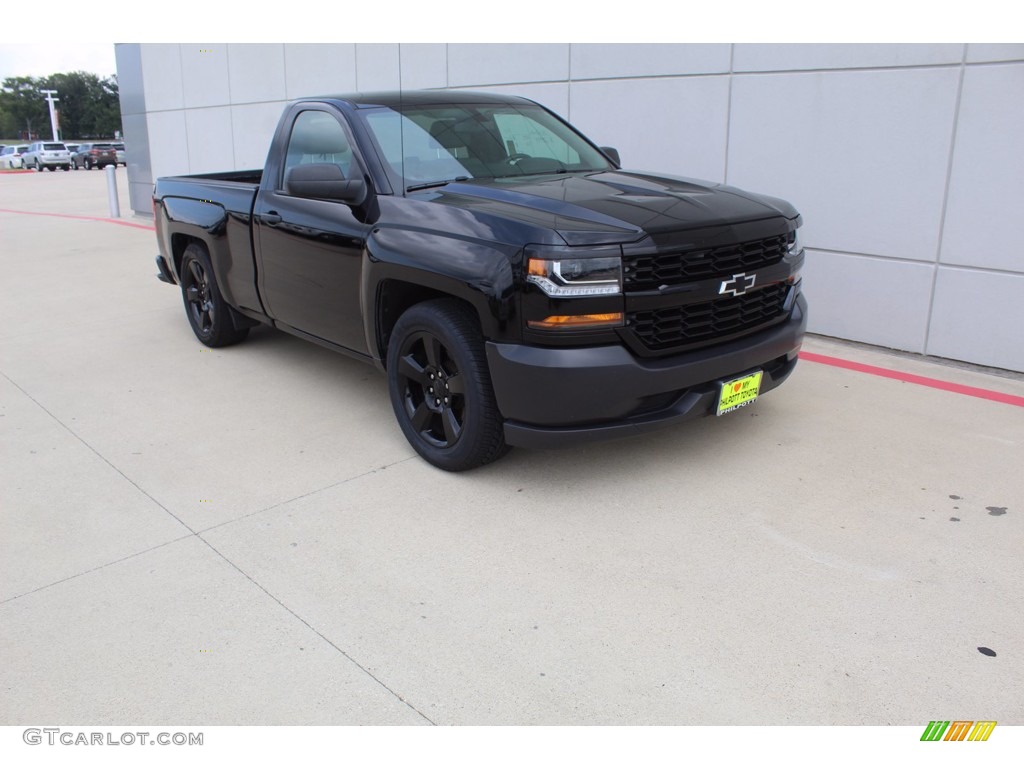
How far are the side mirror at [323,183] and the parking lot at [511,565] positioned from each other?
138cm

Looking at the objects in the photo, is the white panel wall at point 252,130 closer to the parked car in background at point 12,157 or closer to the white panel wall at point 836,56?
the white panel wall at point 836,56

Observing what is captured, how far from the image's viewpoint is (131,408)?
547 centimetres

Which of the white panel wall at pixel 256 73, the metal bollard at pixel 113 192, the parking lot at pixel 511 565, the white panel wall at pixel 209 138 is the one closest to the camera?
the parking lot at pixel 511 565

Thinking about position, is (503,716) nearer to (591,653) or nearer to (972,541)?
(591,653)

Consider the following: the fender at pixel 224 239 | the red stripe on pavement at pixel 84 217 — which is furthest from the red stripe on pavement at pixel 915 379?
the red stripe on pavement at pixel 84 217

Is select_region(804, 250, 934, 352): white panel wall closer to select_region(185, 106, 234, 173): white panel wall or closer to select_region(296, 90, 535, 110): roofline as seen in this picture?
select_region(296, 90, 535, 110): roofline

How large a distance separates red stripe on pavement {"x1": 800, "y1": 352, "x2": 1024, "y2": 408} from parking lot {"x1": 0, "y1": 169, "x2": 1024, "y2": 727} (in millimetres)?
102

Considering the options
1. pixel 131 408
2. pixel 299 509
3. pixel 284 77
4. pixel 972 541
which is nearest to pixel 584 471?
pixel 299 509

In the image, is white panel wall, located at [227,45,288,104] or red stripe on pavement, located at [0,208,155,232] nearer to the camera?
white panel wall, located at [227,45,288,104]

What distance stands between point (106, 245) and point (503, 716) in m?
12.4

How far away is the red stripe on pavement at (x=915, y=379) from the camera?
17.6ft

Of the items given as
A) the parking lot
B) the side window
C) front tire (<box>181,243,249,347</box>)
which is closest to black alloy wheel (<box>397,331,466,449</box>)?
the parking lot

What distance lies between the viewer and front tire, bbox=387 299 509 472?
397 cm

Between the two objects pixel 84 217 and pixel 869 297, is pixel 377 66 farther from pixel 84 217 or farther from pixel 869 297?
pixel 84 217
